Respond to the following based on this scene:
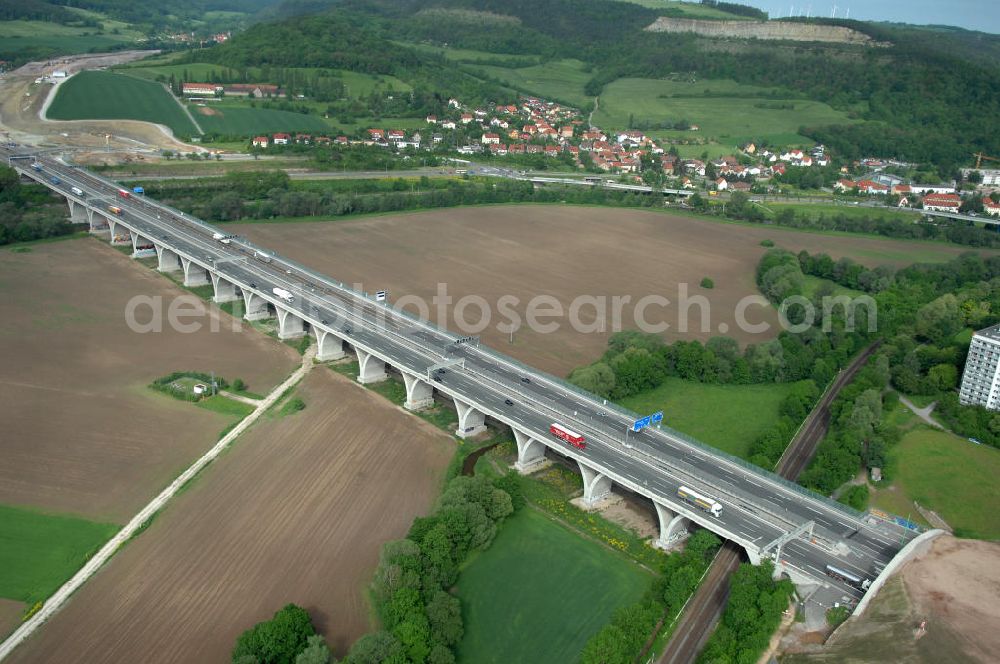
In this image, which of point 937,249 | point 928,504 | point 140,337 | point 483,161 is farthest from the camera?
point 483,161

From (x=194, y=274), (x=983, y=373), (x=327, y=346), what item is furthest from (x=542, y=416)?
(x=194, y=274)

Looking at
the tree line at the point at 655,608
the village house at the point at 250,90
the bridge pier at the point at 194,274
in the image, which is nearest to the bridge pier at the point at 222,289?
the bridge pier at the point at 194,274

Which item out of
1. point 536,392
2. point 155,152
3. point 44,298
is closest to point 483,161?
point 155,152

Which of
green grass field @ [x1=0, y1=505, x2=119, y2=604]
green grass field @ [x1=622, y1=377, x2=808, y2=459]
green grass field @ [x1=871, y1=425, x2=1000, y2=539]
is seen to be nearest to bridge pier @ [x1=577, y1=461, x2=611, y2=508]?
green grass field @ [x1=622, y1=377, x2=808, y2=459]

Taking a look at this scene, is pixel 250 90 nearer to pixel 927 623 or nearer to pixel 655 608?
pixel 655 608

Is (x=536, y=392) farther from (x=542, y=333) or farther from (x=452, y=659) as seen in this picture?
(x=452, y=659)

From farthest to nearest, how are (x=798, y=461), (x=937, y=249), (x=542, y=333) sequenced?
(x=937, y=249) → (x=542, y=333) → (x=798, y=461)

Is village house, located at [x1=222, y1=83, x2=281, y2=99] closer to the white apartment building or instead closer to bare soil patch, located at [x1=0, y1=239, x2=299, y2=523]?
bare soil patch, located at [x1=0, y1=239, x2=299, y2=523]
